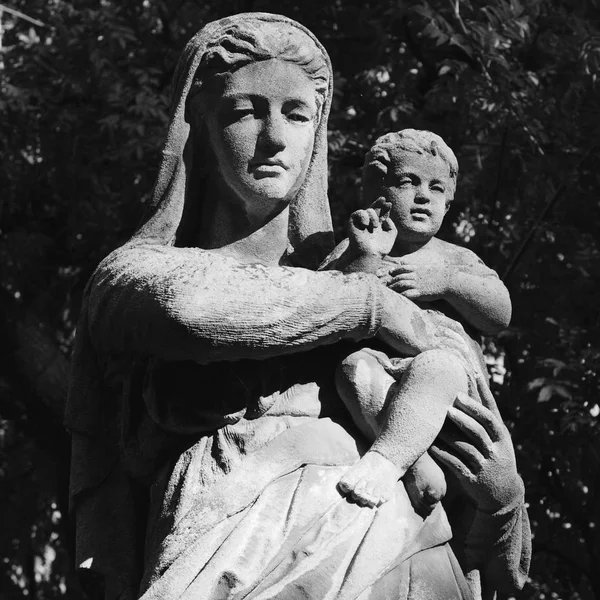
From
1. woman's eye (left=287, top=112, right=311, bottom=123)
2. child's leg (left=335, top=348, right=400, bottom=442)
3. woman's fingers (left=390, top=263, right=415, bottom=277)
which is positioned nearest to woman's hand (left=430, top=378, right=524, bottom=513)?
child's leg (left=335, top=348, right=400, bottom=442)

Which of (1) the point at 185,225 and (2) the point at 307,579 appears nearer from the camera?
(2) the point at 307,579

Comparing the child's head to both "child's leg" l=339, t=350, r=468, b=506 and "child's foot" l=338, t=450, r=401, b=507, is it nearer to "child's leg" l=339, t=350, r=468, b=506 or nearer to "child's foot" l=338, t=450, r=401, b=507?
"child's leg" l=339, t=350, r=468, b=506

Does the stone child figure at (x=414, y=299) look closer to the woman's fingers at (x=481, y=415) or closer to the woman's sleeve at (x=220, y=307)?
the woman's fingers at (x=481, y=415)

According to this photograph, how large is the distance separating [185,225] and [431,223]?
0.87 meters

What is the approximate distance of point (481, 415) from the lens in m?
5.51

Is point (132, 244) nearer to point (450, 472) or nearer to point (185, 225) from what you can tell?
point (185, 225)

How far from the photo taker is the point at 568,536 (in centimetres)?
1094

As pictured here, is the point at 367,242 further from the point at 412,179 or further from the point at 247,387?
the point at 247,387

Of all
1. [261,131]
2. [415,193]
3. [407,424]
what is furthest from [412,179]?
[407,424]

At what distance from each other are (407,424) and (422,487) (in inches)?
8.8

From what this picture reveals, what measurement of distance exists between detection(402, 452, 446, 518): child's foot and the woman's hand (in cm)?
11

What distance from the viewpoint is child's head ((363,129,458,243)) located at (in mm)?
5777

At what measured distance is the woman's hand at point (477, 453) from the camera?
5473mm

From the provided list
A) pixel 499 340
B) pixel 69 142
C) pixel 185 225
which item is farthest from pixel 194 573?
pixel 69 142
